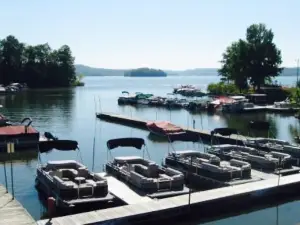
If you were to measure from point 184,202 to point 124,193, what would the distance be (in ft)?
11.5

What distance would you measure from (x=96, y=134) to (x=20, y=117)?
19805 mm

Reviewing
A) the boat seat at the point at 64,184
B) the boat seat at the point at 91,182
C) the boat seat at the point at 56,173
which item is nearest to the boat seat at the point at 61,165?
the boat seat at the point at 56,173

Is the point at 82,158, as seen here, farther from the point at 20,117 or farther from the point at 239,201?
the point at 20,117

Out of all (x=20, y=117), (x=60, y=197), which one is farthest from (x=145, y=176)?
(x=20, y=117)

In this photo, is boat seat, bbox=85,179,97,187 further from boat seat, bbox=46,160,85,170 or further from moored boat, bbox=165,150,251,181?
moored boat, bbox=165,150,251,181

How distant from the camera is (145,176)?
78.4 feet

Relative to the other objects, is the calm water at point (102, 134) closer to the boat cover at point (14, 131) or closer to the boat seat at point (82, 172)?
the boat seat at point (82, 172)

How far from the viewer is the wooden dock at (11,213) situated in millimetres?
17156

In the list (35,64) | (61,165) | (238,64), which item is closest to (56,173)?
(61,165)

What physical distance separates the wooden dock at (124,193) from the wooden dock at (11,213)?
472cm

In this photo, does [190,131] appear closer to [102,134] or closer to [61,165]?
[102,134]

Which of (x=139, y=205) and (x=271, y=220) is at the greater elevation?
(x=139, y=205)

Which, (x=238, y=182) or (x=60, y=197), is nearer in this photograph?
(x=60, y=197)

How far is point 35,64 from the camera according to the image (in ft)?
510
